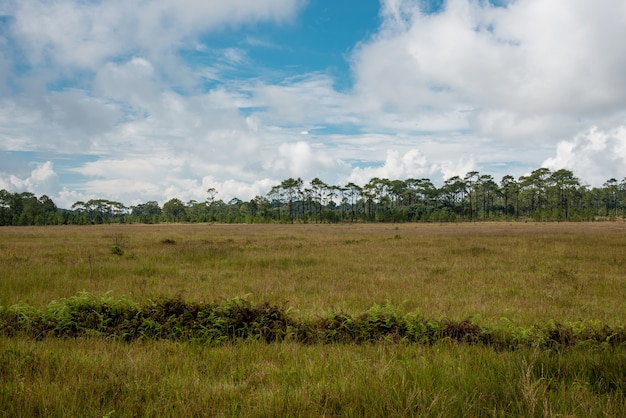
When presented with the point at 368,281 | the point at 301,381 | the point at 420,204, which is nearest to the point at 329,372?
the point at 301,381

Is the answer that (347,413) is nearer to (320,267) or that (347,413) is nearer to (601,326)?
(601,326)

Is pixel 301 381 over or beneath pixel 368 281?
over

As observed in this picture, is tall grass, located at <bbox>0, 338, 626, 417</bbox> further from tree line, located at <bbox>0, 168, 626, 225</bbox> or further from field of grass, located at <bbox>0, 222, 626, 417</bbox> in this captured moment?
tree line, located at <bbox>0, 168, 626, 225</bbox>

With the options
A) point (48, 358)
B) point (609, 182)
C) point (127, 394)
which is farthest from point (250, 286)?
point (609, 182)

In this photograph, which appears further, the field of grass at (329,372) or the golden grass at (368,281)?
the golden grass at (368,281)

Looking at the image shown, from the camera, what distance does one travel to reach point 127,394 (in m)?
3.99

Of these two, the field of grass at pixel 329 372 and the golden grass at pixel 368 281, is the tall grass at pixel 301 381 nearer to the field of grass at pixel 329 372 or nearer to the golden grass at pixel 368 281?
the field of grass at pixel 329 372

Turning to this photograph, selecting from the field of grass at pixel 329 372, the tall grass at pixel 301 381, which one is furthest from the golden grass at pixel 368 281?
the tall grass at pixel 301 381

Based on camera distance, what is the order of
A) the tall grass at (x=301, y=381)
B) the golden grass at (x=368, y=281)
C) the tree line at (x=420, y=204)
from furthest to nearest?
the tree line at (x=420, y=204), the golden grass at (x=368, y=281), the tall grass at (x=301, y=381)

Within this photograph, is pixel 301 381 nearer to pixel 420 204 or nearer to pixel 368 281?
pixel 368 281

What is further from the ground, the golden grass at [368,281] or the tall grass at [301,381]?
the tall grass at [301,381]

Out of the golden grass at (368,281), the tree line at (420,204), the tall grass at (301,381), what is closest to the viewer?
the tall grass at (301,381)

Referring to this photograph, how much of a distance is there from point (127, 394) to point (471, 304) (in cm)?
850

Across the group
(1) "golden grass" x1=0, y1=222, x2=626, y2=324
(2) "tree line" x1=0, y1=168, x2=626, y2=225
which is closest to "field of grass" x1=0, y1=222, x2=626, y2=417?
(1) "golden grass" x1=0, y1=222, x2=626, y2=324
